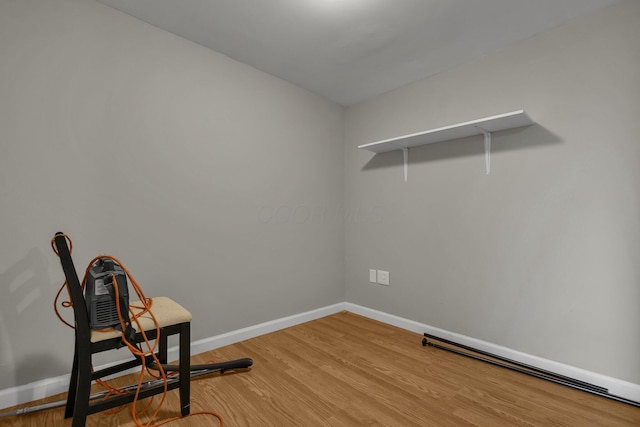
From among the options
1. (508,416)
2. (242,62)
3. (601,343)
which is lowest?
(508,416)

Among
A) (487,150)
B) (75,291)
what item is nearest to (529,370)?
(487,150)

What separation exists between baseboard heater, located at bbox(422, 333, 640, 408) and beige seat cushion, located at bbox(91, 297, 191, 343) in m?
1.63

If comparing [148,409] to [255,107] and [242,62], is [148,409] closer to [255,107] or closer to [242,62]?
[255,107]

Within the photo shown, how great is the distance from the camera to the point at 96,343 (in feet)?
3.87

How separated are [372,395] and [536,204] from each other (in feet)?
4.86

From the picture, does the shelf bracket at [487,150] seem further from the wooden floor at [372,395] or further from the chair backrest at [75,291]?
the chair backrest at [75,291]

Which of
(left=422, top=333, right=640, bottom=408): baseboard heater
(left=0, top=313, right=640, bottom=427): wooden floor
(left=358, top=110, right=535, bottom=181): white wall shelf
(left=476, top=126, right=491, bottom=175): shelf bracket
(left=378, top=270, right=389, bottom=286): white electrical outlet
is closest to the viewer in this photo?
(left=0, top=313, right=640, bottom=427): wooden floor

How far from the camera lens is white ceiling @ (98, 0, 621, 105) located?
165 centimetres

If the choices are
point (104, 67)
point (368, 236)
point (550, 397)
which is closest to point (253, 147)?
point (104, 67)

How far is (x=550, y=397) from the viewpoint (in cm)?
156

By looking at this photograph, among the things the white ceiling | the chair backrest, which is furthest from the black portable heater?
the white ceiling

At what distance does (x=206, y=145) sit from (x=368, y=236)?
5.20 ft

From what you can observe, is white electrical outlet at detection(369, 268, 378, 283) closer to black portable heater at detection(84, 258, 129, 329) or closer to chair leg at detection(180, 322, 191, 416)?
chair leg at detection(180, 322, 191, 416)

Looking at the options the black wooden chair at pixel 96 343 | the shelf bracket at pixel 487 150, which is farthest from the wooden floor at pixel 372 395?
the shelf bracket at pixel 487 150
